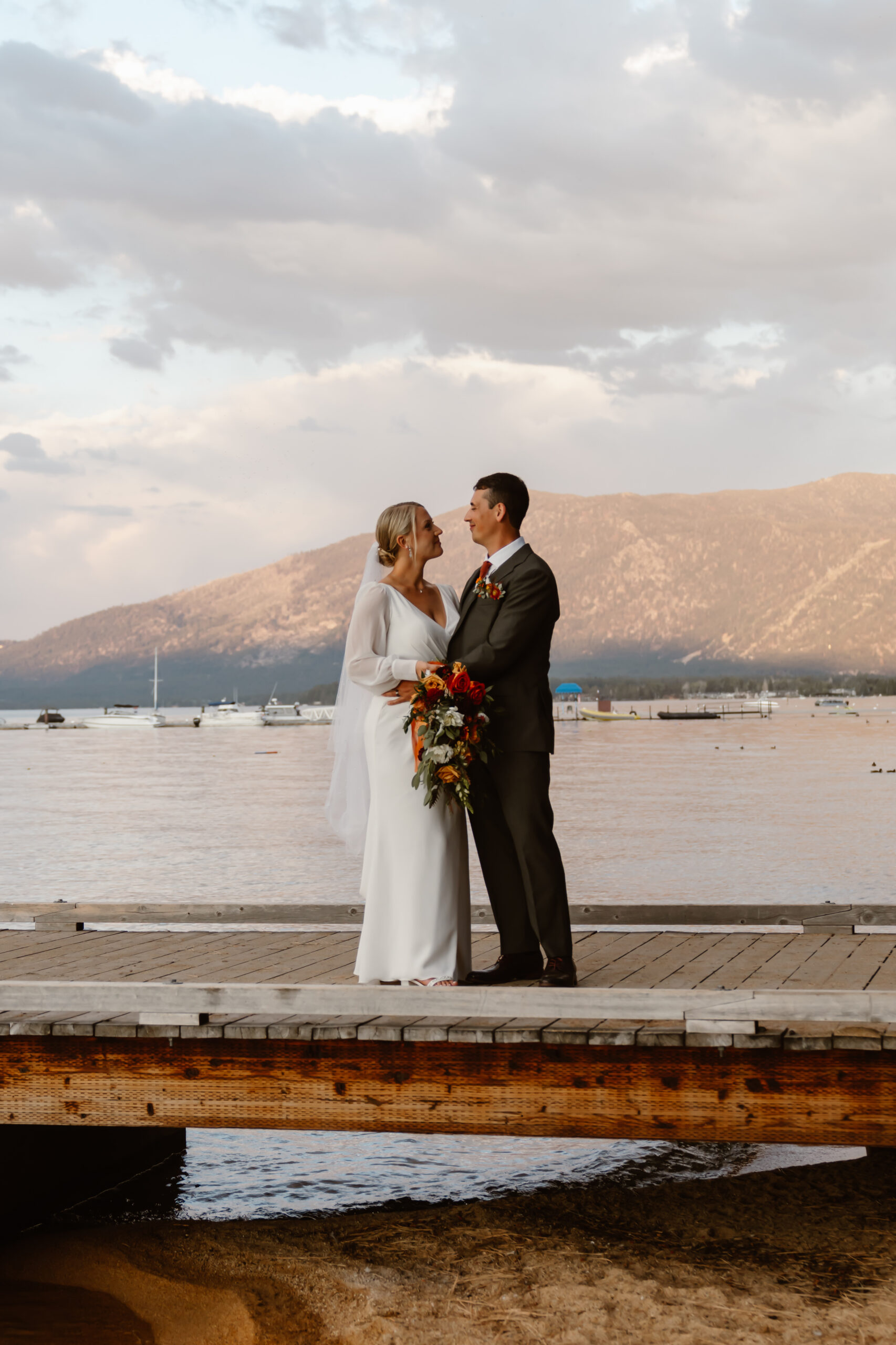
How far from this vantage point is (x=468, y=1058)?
530 cm

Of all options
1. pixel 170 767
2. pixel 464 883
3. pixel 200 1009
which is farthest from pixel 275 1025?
pixel 170 767

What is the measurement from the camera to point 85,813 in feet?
123

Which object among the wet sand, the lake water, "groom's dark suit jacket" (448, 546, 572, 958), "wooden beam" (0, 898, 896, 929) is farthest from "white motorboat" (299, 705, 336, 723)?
"groom's dark suit jacket" (448, 546, 572, 958)

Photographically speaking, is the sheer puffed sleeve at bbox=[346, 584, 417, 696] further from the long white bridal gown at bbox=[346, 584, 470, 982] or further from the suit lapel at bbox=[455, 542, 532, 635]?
the suit lapel at bbox=[455, 542, 532, 635]

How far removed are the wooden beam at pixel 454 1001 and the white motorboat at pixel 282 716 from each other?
132 metres

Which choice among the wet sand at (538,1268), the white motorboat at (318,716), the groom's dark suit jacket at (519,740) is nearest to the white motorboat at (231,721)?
the white motorboat at (318,716)

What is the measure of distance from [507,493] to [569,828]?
25561 millimetres

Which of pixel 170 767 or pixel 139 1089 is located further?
pixel 170 767

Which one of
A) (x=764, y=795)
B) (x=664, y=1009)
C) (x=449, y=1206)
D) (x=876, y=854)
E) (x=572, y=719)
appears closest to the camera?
(x=664, y=1009)

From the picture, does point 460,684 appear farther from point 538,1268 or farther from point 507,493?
point 538,1268

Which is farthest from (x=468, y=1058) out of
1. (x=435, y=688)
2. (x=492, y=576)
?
(x=492, y=576)

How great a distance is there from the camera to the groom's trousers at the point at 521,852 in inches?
230

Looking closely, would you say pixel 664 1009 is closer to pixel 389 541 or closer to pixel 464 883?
pixel 464 883

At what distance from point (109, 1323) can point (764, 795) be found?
3642 cm
